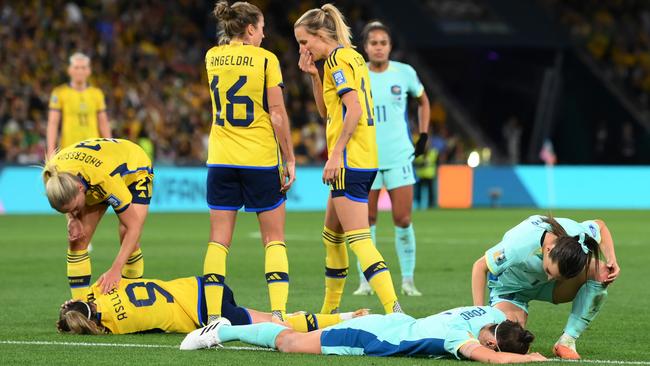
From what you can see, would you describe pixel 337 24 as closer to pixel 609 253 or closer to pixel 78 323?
pixel 609 253

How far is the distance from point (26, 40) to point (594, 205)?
13628 millimetres

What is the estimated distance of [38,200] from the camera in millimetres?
25625

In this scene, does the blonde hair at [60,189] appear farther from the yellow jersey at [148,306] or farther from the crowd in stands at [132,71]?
the crowd in stands at [132,71]

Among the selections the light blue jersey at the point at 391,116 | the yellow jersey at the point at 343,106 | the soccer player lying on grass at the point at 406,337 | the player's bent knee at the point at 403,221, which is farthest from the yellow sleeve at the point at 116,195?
the player's bent knee at the point at 403,221

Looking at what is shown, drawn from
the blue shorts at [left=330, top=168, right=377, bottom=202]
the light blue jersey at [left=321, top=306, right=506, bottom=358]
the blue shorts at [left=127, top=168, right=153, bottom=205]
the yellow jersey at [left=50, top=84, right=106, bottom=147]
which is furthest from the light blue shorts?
the yellow jersey at [left=50, top=84, right=106, bottom=147]

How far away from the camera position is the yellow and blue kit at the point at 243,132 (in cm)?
838

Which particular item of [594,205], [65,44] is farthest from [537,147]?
[65,44]

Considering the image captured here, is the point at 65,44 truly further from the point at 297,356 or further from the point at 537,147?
the point at 297,356

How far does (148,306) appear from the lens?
27.0 feet

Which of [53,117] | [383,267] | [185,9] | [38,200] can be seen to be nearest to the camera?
[383,267]

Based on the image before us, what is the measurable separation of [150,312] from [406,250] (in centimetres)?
347

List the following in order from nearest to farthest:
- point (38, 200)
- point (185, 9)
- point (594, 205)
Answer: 1. point (38, 200)
2. point (594, 205)
3. point (185, 9)

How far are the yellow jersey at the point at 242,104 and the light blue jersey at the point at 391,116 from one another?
276cm

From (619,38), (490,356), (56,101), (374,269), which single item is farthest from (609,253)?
(619,38)
